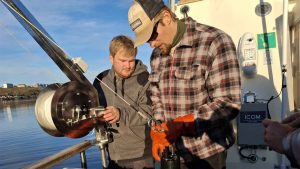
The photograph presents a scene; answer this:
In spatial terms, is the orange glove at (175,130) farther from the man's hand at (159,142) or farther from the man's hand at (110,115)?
the man's hand at (110,115)

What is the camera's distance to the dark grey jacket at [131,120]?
3039 mm

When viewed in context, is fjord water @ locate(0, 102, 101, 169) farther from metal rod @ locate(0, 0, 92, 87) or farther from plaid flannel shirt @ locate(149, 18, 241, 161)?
metal rod @ locate(0, 0, 92, 87)

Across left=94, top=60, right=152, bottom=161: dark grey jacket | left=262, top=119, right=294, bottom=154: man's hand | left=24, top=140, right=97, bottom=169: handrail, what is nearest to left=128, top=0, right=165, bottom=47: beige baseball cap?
left=94, top=60, right=152, bottom=161: dark grey jacket

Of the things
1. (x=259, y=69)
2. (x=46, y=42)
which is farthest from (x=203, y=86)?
(x=259, y=69)

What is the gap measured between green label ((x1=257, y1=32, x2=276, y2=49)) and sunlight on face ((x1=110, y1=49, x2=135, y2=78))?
1740 millimetres

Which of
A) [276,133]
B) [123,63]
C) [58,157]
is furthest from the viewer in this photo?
[123,63]

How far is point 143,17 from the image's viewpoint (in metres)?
2.40

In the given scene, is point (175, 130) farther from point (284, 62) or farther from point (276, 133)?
point (284, 62)

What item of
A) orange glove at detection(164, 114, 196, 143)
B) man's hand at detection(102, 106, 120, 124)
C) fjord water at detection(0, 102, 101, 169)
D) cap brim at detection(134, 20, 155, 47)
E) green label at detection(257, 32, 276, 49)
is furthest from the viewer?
fjord water at detection(0, 102, 101, 169)

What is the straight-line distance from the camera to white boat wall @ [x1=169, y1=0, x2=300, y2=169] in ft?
11.9

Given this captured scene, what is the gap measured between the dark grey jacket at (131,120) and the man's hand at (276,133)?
1670 millimetres

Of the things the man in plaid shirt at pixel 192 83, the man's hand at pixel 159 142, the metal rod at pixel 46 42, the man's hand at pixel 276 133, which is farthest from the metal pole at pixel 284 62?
the metal rod at pixel 46 42

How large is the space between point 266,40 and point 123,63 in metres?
1.91

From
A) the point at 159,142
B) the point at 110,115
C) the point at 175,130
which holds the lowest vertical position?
the point at 159,142
